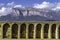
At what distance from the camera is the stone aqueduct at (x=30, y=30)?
62031 millimetres

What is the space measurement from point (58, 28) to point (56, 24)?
1319 mm

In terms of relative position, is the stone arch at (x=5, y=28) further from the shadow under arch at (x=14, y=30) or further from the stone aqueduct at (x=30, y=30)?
the shadow under arch at (x=14, y=30)

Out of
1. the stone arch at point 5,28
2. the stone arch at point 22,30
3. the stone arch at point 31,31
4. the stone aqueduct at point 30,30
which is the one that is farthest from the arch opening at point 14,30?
the stone arch at point 31,31

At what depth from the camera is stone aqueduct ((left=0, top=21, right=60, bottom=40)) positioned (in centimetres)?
6203

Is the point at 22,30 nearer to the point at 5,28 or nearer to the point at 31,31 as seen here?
the point at 31,31

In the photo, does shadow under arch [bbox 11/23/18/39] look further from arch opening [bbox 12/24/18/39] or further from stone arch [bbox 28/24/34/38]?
stone arch [bbox 28/24/34/38]

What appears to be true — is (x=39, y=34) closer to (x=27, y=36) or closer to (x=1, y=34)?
(x=27, y=36)

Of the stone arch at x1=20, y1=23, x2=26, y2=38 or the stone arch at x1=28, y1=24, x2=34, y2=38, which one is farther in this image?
the stone arch at x1=20, y1=23, x2=26, y2=38

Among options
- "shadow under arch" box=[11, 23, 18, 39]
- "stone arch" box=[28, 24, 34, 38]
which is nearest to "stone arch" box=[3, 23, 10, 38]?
"shadow under arch" box=[11, 23, 18, 39]

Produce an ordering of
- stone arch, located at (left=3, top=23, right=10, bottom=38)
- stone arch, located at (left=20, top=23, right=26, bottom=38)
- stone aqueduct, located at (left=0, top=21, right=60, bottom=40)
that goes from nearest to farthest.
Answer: stone aqueduct, located at (left=0, top=21, right=60, bottom=40) < stone arch, located at (left=3, top=23, right=10, bottom=38) < stone arch, located at (left=20, top=23, right=26, bottom=38)

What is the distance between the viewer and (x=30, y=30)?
62875 millimetres

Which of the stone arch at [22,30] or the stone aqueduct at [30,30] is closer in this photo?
the stone aqueduct at [30,30]

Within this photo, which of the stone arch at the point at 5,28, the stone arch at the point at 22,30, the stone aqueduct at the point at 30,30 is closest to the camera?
the stone aqueduct at the point at 30,30

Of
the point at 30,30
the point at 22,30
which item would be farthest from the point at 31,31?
the point at 22,30
